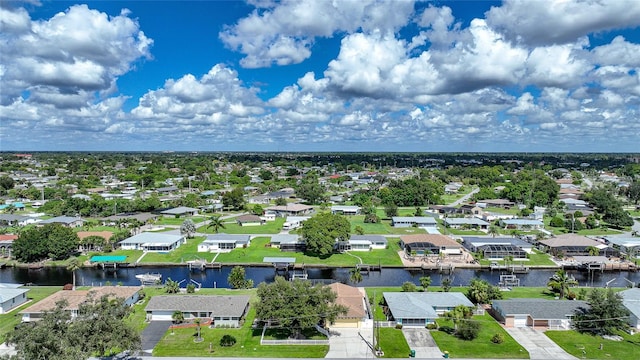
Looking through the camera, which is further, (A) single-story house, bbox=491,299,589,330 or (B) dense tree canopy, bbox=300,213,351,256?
(B) dense tree canopy, bbox=300,213,351,256

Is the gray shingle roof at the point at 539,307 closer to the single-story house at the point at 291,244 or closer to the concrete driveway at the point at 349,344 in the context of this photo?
the concrete driveway at the point at 349,344

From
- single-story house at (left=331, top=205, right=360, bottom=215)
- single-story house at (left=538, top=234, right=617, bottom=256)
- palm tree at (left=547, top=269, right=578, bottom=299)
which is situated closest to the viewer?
palm tree at (left=547, top=269, right=578, bottom=299)

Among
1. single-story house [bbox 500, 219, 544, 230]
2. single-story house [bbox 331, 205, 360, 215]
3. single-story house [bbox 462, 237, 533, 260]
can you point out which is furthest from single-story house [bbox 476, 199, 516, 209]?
single-story house [bbox 462, 237, 533, 260]

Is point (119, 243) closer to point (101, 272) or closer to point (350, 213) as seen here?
point (101, 272)

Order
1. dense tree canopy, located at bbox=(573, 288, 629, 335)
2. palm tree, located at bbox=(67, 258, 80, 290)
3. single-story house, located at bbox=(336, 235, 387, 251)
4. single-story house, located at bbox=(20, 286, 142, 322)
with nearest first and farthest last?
dense tree canopy, located at bbox=(573, 288, 629, 335) → single-story house, located at bbox=(20, 286, 142, 322) → palm tree, located at bbox=(67, 258, 80, 290) → single-story house, located at bbox=(336, 235, 387, 251)

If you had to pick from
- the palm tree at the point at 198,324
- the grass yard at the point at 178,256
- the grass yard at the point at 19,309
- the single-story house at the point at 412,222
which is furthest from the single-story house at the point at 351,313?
the single-story house at the point at 412,222

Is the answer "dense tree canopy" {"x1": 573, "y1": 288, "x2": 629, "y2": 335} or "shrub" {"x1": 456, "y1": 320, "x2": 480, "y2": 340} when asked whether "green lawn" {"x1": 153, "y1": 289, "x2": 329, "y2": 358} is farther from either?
"dense tree canopy" {"x1": 573, "y1": 288, "x2": 629, "y2": 335}

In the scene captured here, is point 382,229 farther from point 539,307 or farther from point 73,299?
point 73,299

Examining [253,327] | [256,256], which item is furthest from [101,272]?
[253,327]
